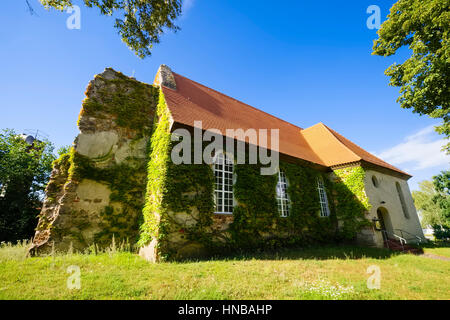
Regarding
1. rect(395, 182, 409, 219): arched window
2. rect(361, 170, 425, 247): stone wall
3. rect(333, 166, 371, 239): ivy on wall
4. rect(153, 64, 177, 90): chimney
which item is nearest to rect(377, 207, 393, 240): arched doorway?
rect(361, 170, 425, 247): stone wall

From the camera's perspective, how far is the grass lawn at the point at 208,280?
154 inches

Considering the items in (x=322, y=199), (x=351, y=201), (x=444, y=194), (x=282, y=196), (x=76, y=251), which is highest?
(x=444, y=194)

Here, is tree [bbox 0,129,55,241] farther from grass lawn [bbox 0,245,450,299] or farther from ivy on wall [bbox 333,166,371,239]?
ivy on wall [bbox 333,166,371,239]

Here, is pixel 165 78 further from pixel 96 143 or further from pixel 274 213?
pixel 274 213

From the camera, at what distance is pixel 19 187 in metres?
14.1

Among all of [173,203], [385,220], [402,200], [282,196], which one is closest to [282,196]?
[282,196]

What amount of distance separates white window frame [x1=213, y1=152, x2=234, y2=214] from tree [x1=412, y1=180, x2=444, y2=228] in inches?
1408

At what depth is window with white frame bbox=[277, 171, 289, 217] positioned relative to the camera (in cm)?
1034

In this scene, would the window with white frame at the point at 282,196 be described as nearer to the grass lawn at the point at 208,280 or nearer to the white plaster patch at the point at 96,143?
the grass lawn at the point at 208,280

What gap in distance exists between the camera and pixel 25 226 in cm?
1238

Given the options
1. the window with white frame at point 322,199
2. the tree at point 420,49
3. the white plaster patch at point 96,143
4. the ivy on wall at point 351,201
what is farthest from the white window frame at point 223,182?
the tree at point 420,49

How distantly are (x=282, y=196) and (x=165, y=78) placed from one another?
937 centimetres
